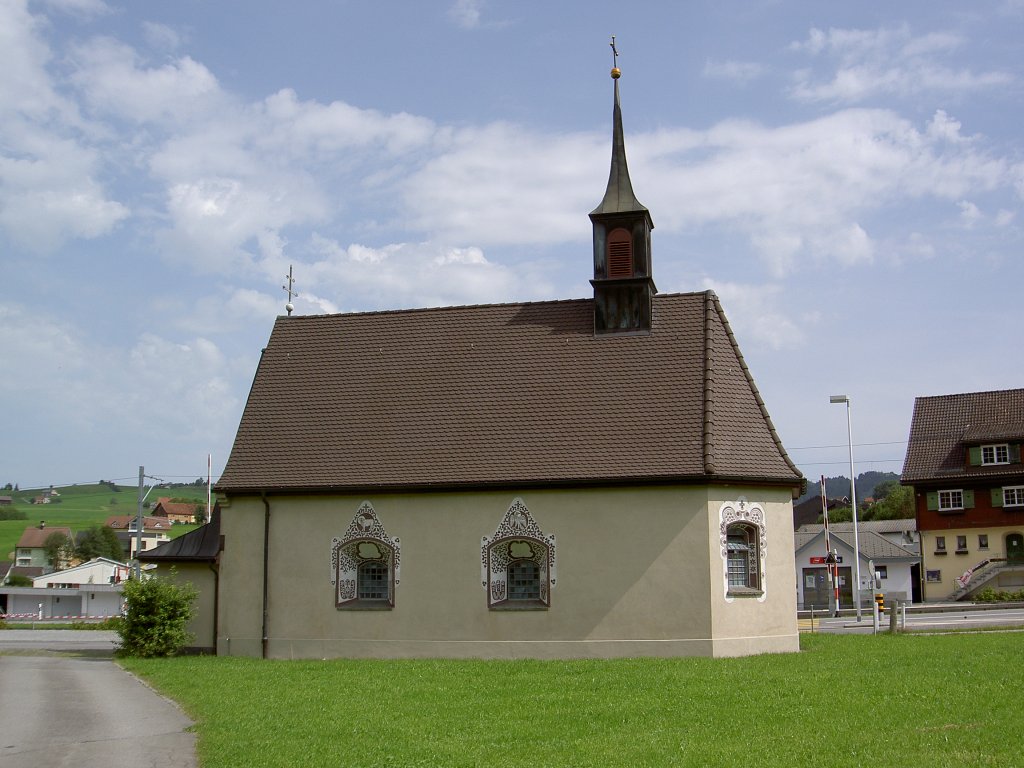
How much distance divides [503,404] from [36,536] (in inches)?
4081

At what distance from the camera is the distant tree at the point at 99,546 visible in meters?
111

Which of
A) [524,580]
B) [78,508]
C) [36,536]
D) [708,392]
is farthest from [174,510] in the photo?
[708,392]

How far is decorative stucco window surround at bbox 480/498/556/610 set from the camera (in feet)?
75.4

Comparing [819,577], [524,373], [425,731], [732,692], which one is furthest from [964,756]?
[819,577]

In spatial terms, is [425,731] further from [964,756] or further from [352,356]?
[352,356]

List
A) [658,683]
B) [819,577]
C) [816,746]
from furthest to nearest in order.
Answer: [819,577] → [658,683] → [816,746]

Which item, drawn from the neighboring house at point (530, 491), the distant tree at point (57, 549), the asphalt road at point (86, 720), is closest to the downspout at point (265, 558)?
the neighboring house at point (530, 491)

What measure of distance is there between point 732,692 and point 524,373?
11469 millimetres

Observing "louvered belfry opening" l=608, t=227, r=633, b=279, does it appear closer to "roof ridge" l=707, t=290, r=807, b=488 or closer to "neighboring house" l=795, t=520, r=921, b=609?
"roof ridge" l=707, t=290, r=807, b=488

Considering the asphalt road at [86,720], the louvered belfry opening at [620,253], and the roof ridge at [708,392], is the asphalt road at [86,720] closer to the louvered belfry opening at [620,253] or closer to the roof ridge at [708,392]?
the roof ridge at [708,392]

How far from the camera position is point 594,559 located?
2261 cm

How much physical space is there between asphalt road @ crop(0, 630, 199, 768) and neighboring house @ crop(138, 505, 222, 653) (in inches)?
86.5

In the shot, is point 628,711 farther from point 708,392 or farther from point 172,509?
point 172,509

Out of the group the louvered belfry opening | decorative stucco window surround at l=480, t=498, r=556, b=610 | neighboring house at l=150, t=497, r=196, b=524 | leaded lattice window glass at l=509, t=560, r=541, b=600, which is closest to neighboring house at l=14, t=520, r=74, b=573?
neighboring house at l=150, t=497, r=196, b=524
